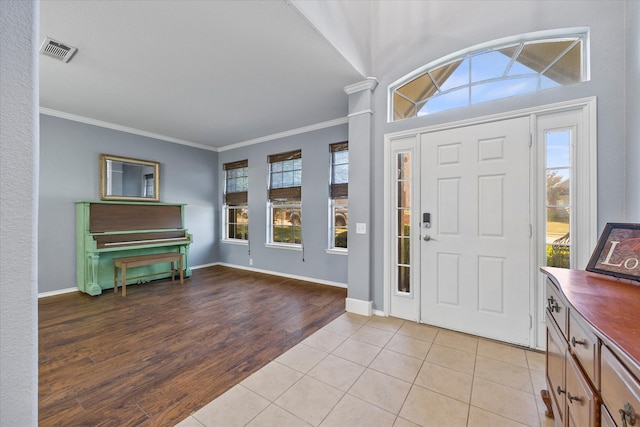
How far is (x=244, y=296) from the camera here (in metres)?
3.76

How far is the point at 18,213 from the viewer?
0.64 meters

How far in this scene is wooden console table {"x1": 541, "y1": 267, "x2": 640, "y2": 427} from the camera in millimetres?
693

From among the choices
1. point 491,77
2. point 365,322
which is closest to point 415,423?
point 365,322

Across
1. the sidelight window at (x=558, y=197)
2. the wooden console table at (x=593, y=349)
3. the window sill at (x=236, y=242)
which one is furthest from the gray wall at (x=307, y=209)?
the wooden console table at (x=593, y=349)

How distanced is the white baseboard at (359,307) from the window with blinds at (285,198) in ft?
5.94

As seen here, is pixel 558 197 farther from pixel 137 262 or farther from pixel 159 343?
pixel 137 262

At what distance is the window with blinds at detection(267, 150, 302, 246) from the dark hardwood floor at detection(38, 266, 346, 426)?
106cm

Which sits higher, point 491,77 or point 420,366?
point 491,77

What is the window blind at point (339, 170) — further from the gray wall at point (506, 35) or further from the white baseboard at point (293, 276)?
the white baseboard at point (293, 276)

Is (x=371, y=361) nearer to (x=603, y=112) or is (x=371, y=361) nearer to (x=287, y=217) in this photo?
(x=603, y=112)

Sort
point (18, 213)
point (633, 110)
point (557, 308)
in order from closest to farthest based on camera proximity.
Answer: point (18, 213) → point (557, 308) → point (633, 110)

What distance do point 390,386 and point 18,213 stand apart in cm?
209

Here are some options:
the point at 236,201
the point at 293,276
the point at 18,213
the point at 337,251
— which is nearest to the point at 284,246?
the point at 293,276

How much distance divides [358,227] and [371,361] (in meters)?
1.43
